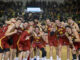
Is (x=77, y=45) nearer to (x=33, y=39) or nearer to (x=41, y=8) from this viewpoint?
(x=33, y=39)

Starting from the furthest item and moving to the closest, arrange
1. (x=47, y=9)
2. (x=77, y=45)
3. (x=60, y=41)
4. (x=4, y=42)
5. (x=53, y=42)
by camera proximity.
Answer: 1. (x=47, y=9)
2. (x=53, y=42)
3. (x=60, y=41)
4. (x=77, y=45)
5. (x=4, y=42)

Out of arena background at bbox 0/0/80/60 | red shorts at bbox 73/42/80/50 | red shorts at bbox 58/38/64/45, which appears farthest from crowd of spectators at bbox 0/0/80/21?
red shorts at bbox 73/42/80/50

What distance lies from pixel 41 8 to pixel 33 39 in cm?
251

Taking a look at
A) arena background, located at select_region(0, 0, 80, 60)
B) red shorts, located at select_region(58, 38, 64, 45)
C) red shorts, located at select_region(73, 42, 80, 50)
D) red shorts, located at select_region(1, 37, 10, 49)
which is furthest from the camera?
arena background, located at select_region(0, 0, 80, 60)

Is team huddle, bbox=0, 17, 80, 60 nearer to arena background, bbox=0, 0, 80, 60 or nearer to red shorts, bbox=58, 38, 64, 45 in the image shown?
red shorts, bbox=58, 38, 64, 45

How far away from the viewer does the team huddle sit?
293 cm

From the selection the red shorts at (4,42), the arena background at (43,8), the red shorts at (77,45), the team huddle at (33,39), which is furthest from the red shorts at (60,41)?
the red shorts at (4,42)

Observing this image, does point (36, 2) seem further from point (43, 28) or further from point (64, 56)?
point (64, 56)

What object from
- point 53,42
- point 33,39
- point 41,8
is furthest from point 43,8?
point 33,39

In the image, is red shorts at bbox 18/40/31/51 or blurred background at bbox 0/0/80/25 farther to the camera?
blurred background at bbox 0/0/80/25

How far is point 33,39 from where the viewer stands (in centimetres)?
345

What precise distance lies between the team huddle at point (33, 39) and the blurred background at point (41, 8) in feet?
3.63

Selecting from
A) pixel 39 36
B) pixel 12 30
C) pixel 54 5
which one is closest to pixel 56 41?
pixel 39 36

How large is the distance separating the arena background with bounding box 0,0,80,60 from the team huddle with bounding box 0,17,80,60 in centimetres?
102
